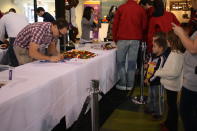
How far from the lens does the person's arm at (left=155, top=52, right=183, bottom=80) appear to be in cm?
213

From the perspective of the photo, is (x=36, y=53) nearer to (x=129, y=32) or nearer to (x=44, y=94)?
(x=44, y=94)

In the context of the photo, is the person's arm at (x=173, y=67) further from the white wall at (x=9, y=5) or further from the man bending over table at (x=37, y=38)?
the white wall at (x=9, y=5)

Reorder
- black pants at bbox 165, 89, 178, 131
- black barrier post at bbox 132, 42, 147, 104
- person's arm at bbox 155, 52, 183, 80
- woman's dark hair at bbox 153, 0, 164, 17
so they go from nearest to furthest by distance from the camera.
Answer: person's arm at bbox 155, 52, 183, 80 → black pants at bbox 165, 89, 178, 131 → black barrier post at bbox 132, 42, 147, 104 → woman's dark hair at bbox 153, 0, 164, 17

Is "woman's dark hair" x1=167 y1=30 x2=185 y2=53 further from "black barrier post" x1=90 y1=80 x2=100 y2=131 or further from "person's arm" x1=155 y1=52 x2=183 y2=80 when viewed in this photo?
"black barrier post" x1=90 y1=80 x2=100 y2=131

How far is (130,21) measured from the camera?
3.64m

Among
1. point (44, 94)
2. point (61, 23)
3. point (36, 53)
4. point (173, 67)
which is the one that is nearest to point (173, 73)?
point (173, 67)

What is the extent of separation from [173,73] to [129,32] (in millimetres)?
1624

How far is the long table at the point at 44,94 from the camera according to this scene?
5.05 ft

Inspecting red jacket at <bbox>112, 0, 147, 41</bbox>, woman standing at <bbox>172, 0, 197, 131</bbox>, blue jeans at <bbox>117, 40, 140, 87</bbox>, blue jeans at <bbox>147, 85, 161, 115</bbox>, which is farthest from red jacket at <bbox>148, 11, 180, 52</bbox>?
woman standing at <bbox>172, 0, 197, 131</bbox>

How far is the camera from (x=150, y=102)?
2957 millimetres

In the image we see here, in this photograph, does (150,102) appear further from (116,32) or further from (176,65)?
(116,32)

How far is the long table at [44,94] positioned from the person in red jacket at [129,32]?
881 mm

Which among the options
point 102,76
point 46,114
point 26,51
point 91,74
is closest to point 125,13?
point 102,76

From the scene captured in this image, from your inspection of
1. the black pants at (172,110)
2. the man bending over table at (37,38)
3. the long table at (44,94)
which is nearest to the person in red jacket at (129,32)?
the long table at (44,94)
